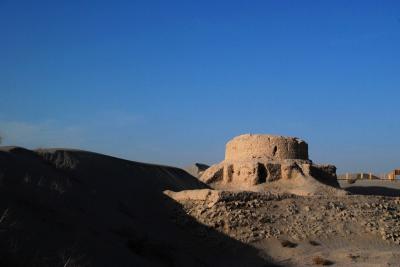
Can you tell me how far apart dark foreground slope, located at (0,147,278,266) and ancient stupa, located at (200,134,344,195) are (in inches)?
80.3

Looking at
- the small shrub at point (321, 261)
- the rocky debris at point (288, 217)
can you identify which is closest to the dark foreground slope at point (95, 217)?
the rocky debris at point (288, 217)

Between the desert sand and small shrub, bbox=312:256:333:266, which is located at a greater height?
the desert sand

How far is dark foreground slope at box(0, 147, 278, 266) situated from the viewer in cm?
827

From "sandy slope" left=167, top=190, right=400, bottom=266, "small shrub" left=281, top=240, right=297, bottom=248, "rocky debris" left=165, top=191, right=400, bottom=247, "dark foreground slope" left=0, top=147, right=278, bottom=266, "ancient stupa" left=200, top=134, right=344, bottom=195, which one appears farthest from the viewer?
"ancient stupa" left=200, top=134, right=344, bottom=195

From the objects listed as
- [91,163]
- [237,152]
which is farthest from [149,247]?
[237,152]

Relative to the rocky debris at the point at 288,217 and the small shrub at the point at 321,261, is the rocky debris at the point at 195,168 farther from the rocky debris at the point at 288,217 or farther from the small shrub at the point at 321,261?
the small shrub at the point at 321,261

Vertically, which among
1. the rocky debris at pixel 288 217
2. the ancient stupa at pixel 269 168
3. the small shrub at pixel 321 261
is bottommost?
the small shrub at pixel 321 261

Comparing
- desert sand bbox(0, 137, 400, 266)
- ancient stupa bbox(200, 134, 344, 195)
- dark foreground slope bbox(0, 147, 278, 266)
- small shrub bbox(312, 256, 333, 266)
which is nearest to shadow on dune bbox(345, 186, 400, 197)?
ancient stupa bbox(200, 134, 344, 195)

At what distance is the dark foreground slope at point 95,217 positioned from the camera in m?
8.27

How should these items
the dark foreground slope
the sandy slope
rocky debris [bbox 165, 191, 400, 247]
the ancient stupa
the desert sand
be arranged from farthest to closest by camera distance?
the ancient stupa, rocky debris [bbox 165, 191, 400, 247], the sandy slope, the desert sand, the dark foreground slope

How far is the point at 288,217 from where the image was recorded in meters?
17.3

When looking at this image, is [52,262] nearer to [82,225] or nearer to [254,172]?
[82,225]

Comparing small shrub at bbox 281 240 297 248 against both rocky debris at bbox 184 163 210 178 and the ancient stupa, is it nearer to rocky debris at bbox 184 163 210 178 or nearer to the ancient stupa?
the ancient stupa

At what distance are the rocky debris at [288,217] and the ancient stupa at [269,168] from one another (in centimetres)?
349
